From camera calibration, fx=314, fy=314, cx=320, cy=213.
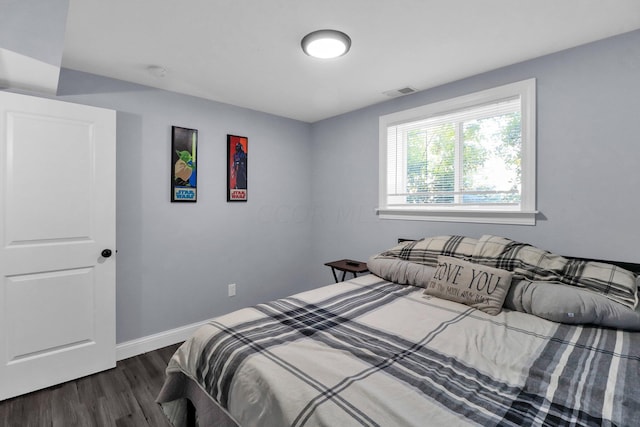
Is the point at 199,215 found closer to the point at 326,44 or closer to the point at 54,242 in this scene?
the point at 54,242

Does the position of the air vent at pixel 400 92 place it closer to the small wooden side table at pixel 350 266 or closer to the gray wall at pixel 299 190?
the gray wall at pixel 299 190

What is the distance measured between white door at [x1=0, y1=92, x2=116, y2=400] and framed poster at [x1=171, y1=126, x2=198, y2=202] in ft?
1.75

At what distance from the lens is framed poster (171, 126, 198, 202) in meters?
2.96

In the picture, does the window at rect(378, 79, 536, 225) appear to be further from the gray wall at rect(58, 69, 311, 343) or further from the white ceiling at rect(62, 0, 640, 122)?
the gray wall at rect(58, 69, 311, 343)

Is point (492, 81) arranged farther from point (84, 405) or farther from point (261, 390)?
point (84, 405)

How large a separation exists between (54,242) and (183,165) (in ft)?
3.83

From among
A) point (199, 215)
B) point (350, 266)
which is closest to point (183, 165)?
point (199, 215)

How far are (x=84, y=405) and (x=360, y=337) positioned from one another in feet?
6.37

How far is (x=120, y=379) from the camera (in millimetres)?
2371

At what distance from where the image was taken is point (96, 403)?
2076 millimetres

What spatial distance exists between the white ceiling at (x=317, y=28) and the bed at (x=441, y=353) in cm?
138

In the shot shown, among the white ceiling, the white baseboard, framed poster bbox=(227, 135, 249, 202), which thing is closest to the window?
the white ceiling

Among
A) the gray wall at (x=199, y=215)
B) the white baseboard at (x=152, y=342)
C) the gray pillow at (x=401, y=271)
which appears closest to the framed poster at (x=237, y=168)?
the gray wall at (x=199, y=215)

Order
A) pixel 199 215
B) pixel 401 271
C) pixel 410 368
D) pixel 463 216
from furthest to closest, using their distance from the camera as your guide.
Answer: pixel 199 215 → pixel 463 216 → pixel 401 271 → pixel 410 368
